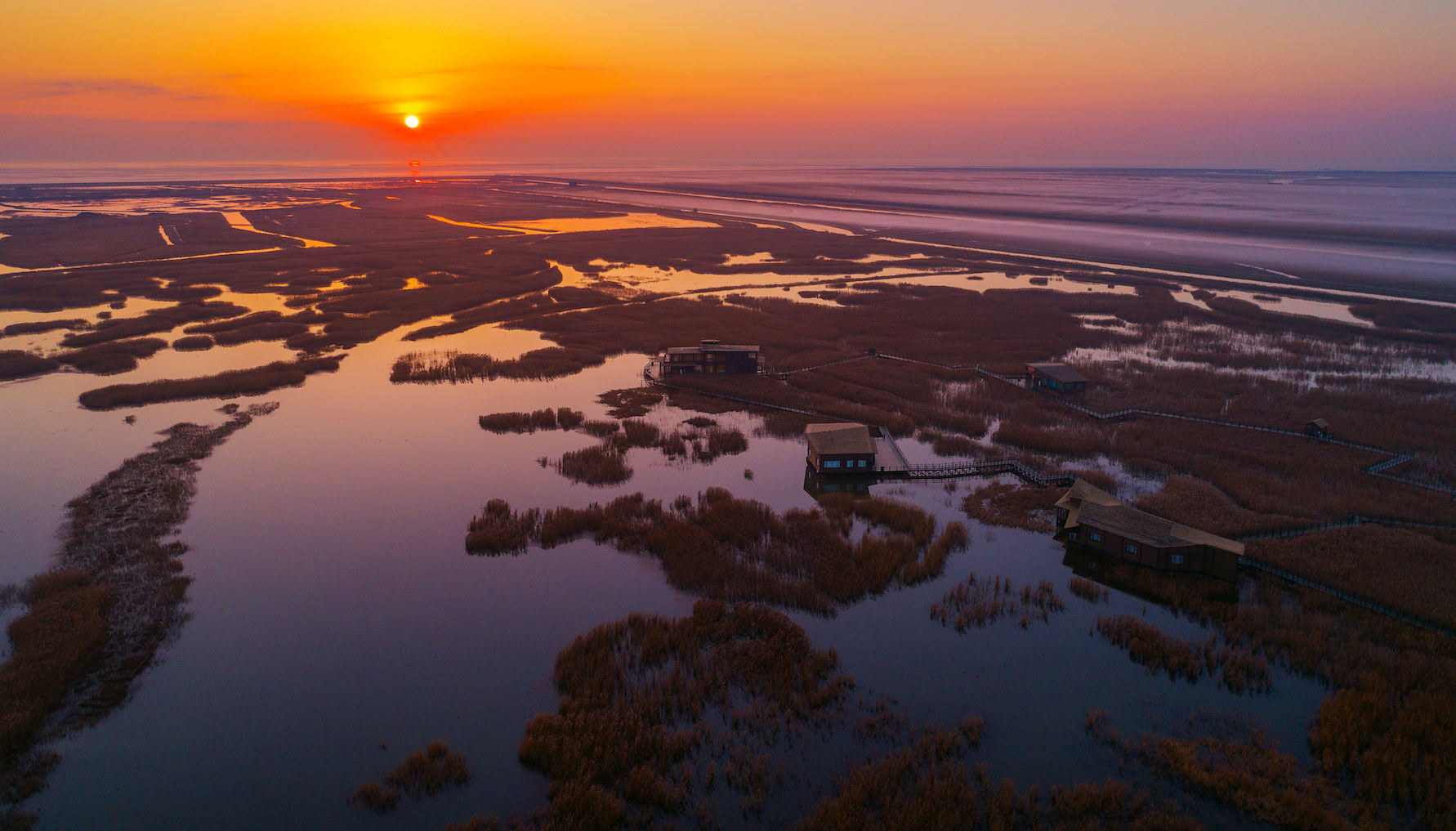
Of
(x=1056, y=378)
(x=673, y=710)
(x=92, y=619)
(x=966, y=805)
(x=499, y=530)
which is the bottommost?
(x=966, y=805)

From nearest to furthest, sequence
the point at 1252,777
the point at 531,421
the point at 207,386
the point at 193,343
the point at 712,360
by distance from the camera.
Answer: the point at 1252,777 < the point at 531,421 < the point at 207,386 < the point at 712,360 < the point at 193,343

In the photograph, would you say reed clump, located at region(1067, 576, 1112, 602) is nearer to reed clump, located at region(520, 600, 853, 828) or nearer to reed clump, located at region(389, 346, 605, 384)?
reed clump, located at region(520, 600, 853, 828)

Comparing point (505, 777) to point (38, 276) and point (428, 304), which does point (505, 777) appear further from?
point (38, 276)

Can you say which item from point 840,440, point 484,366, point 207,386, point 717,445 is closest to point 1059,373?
point 840,440

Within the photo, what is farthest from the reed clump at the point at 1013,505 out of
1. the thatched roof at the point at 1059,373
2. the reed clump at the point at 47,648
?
the reed clump at the point at 47,648

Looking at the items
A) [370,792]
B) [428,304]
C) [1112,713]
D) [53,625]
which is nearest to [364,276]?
[428,304]

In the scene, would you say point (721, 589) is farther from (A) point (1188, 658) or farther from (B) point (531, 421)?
(B) point (531, 421)
